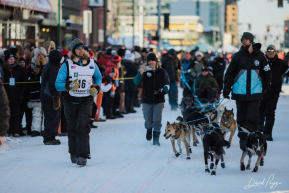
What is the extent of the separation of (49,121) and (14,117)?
126 cm

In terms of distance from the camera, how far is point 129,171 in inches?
312

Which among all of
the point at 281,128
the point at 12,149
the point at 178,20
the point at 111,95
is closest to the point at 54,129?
the point at 12,149

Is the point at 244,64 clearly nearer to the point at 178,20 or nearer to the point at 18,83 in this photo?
the point at 18,83

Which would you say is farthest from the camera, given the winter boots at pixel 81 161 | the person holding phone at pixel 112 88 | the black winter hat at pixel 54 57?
the person holding phone at pixel 112 88

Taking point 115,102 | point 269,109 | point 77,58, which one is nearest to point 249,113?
point 269,109

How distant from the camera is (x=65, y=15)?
36.8 meters

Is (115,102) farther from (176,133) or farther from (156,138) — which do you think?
(176,133)

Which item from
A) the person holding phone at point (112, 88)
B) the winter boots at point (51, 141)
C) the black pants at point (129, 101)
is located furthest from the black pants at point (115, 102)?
the winter boots at point (51, 141)

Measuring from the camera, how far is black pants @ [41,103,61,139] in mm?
10633

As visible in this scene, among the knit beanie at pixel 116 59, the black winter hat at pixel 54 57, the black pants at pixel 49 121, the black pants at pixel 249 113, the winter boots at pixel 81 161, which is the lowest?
the winter boots at pixel 81 161

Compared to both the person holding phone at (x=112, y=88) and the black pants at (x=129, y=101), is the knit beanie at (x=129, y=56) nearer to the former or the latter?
the black pants at (x=129, y=101)

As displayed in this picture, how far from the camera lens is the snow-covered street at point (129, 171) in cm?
689

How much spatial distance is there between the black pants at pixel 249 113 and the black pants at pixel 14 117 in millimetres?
4935

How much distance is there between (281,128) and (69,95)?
6.64 m
